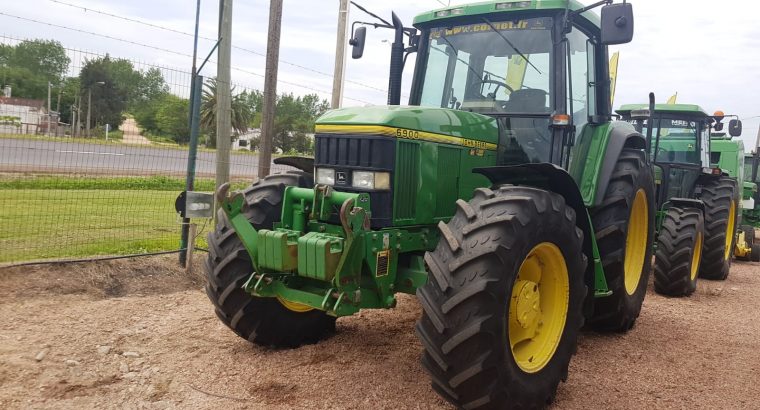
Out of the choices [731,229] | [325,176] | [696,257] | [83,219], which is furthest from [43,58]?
[731,229]

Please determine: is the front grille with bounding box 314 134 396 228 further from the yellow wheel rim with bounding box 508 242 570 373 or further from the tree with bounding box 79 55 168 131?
the tree with bounding box 79 55 168 131

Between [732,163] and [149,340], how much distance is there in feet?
39.0

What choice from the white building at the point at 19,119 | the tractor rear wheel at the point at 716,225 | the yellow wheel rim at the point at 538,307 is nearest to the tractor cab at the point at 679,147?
the tractor rear wheel at the point at 716,225

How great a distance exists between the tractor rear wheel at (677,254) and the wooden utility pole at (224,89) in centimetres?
570

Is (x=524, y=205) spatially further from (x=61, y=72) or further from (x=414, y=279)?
(x=61, y=72)

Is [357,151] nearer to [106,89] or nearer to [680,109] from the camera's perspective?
[106,89]

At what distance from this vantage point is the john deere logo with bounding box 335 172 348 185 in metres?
4.14

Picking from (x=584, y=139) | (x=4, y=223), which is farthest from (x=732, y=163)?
(x=4, y=223)

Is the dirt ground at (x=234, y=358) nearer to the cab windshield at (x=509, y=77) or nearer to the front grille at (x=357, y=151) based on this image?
the front grille at (x=357, y=151)

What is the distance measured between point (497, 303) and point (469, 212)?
1.89ft

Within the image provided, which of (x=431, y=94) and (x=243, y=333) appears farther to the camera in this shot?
(x=431, y=94)

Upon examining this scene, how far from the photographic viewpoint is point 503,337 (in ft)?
11.5

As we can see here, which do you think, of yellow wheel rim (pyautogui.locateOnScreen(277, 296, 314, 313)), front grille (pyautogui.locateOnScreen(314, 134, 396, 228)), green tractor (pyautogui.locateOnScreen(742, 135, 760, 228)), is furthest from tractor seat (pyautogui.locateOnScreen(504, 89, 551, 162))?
green tractor (pyautogui.locateOnScreen(742, 135, 760, 228))

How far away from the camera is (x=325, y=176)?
168 inches
